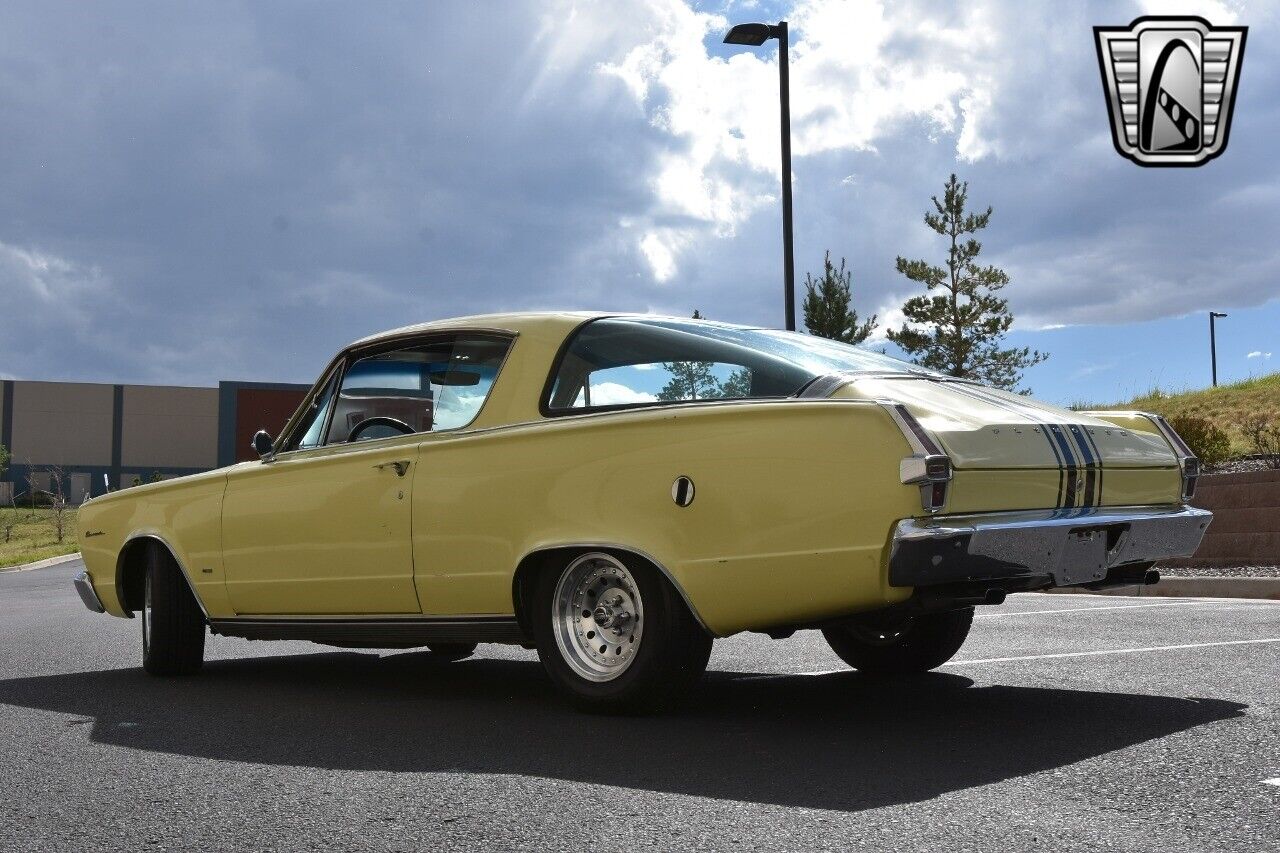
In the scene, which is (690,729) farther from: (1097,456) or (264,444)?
(264,444)

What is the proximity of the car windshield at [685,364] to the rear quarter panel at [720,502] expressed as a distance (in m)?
0.22

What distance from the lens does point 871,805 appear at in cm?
383

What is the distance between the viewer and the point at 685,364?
18.1 ft

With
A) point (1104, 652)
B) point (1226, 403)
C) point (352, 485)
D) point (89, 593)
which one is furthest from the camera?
point (1226, 403)

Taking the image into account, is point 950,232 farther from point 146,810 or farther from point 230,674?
point 146,810

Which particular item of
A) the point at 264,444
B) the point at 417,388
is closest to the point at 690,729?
the point at 417,388

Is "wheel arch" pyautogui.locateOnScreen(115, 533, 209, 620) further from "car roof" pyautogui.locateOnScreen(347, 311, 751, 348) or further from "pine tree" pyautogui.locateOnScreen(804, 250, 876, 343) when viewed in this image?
"pine tree" pyautogui.locateOnScreen(804, 250, 876, 343)

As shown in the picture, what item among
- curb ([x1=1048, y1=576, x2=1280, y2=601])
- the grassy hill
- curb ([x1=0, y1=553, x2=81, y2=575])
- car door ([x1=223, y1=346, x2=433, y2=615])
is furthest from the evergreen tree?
curb ([x1=0, y1=553, x2=81, y2=575])

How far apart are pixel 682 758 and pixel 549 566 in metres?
1.16

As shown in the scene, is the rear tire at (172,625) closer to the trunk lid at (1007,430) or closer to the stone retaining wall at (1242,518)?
the trunk lid at (1007,430)

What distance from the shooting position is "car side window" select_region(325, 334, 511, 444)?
6.07 meters

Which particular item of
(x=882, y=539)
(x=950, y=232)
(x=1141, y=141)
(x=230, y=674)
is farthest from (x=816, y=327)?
(x=882, y=539)

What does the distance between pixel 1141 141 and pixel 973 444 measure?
9.07m

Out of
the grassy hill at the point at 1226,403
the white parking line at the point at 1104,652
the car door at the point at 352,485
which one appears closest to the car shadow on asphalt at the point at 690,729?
the car door at the point at 352,485
